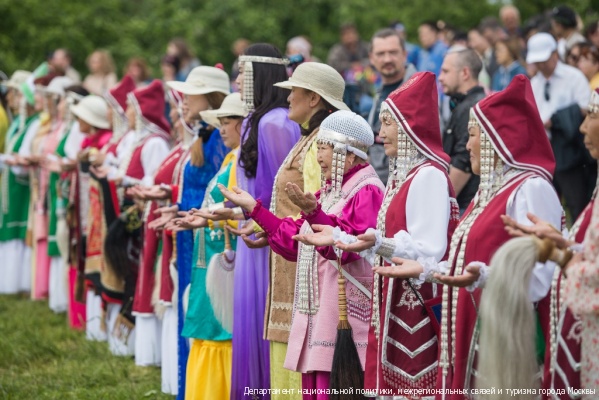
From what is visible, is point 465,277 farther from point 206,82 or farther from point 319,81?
point 206,82

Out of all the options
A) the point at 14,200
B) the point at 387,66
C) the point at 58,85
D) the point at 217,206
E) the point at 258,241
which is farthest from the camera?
the point at 14,200

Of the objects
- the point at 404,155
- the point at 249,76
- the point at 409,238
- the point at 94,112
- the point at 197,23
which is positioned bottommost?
the point at 409,238

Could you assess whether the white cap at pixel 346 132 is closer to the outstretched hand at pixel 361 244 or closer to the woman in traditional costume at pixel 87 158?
the outstretched hand at pixel 361 244

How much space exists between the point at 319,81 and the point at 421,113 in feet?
3.78

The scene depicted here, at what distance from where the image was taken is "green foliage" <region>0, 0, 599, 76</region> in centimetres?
1984

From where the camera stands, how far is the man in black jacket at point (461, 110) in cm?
755

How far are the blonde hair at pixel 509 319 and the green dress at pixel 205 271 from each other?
10.3 feet

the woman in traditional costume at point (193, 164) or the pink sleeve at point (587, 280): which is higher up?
the woman in traditional costume at point (193, 164)

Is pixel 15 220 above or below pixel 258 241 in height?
above

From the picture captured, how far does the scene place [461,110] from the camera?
779 centimetres

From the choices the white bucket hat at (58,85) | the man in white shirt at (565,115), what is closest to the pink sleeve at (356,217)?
the man in white shirt at (565,115)

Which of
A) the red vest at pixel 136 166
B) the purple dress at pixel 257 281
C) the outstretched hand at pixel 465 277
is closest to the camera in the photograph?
the outstretched hand at pixel 465 277

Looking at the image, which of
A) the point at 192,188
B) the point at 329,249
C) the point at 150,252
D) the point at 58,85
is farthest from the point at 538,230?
the point at 58,85

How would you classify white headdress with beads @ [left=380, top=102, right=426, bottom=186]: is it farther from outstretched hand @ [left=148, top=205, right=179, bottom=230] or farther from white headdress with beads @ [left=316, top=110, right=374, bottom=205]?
outstretched hand @ [left=148, top=205, right=179, bottom=230]
